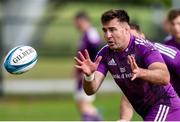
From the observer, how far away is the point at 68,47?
31641 mm

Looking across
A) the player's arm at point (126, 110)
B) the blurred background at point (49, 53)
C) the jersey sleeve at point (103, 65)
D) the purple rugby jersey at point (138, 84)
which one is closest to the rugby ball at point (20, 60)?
the jersey sleeve at point (103, 65)

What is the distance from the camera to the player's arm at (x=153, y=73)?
26.5 feet

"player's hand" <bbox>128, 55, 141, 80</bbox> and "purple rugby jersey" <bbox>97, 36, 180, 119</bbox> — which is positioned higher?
"player's hand" <bbox>128, 55, 141, 80</bbox>

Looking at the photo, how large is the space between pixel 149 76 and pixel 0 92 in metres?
14.7

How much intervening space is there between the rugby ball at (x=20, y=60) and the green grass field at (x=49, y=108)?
6531mm

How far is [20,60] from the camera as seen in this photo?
950 cm

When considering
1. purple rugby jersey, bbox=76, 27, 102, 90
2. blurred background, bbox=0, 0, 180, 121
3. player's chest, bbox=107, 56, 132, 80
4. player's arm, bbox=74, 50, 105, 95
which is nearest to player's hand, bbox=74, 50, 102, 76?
player's arm, bbox=74, 50, 105, 95

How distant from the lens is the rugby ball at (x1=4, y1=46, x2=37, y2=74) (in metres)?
9.50

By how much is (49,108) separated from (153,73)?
11.7m

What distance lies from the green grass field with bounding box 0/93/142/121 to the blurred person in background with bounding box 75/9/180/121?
6870mm

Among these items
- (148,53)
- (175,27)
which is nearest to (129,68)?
(148,53)

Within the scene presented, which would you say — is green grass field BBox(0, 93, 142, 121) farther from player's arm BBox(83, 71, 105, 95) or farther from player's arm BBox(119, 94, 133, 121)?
player's arm BBox(83, 71, 105, 95)

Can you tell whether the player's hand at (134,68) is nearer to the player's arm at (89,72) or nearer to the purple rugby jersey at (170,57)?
the player's arm at (89,72)

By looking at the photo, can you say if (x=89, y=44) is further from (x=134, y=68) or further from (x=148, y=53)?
(x=134, y=68)
